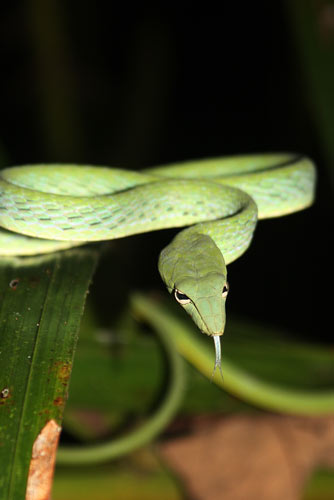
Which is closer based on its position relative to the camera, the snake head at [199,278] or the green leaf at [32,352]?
the green leaf at [32,352]

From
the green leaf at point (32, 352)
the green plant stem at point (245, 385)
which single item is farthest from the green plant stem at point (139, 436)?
the green leaf at point (32, 352)

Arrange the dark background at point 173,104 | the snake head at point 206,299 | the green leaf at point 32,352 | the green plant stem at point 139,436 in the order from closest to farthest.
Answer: the green leaf at point 32,352
the snake head at point 206,299
the green plant stem at point 139,436
the dark background at point 173,104

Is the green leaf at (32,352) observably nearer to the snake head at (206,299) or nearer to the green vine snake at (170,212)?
the green vine snake at (170,212)

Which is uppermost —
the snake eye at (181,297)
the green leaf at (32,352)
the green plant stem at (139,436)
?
the green leaf at (32,352)

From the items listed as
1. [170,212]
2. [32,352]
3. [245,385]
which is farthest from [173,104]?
[32,352]

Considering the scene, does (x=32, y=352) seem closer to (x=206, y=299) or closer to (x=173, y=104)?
(x=206, y=299)

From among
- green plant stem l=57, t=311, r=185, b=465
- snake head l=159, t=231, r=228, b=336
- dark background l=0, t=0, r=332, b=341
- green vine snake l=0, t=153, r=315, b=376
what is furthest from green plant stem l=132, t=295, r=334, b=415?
snake head l=159, t=231, r=228, b=336
